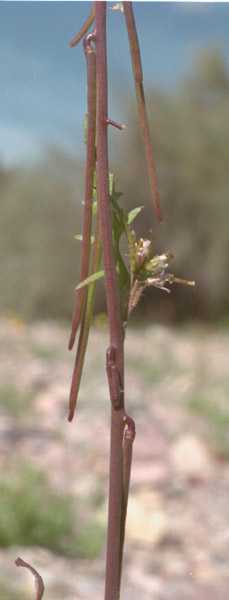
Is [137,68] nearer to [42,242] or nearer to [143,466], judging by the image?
[143,466]

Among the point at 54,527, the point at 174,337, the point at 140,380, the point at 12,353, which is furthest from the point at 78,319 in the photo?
the point at 174,337

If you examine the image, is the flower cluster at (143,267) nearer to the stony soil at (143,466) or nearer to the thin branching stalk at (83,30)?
the thin branching stalk at (83,30)

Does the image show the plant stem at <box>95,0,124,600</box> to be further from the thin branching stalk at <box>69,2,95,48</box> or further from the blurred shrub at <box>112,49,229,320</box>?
the blurred shrub at <box>112,49,229,320</box>

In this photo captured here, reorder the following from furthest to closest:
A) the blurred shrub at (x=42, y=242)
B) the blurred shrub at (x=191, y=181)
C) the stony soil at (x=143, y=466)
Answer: the blurred shrub at (x=42, y=242) → the blurred shrub at (x=191, y=181) → the stony soil at (x=143, y=466)

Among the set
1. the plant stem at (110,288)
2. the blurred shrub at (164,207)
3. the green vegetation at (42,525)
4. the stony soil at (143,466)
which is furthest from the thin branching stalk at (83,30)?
the blurred shrub at (164,207)

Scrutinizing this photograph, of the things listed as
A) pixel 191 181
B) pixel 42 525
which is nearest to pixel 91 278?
pixel 42 525

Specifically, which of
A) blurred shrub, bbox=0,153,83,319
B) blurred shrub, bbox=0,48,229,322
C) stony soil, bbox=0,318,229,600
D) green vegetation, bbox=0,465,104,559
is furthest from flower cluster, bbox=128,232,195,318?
blurred shrub, bbox=0,153,83,319
